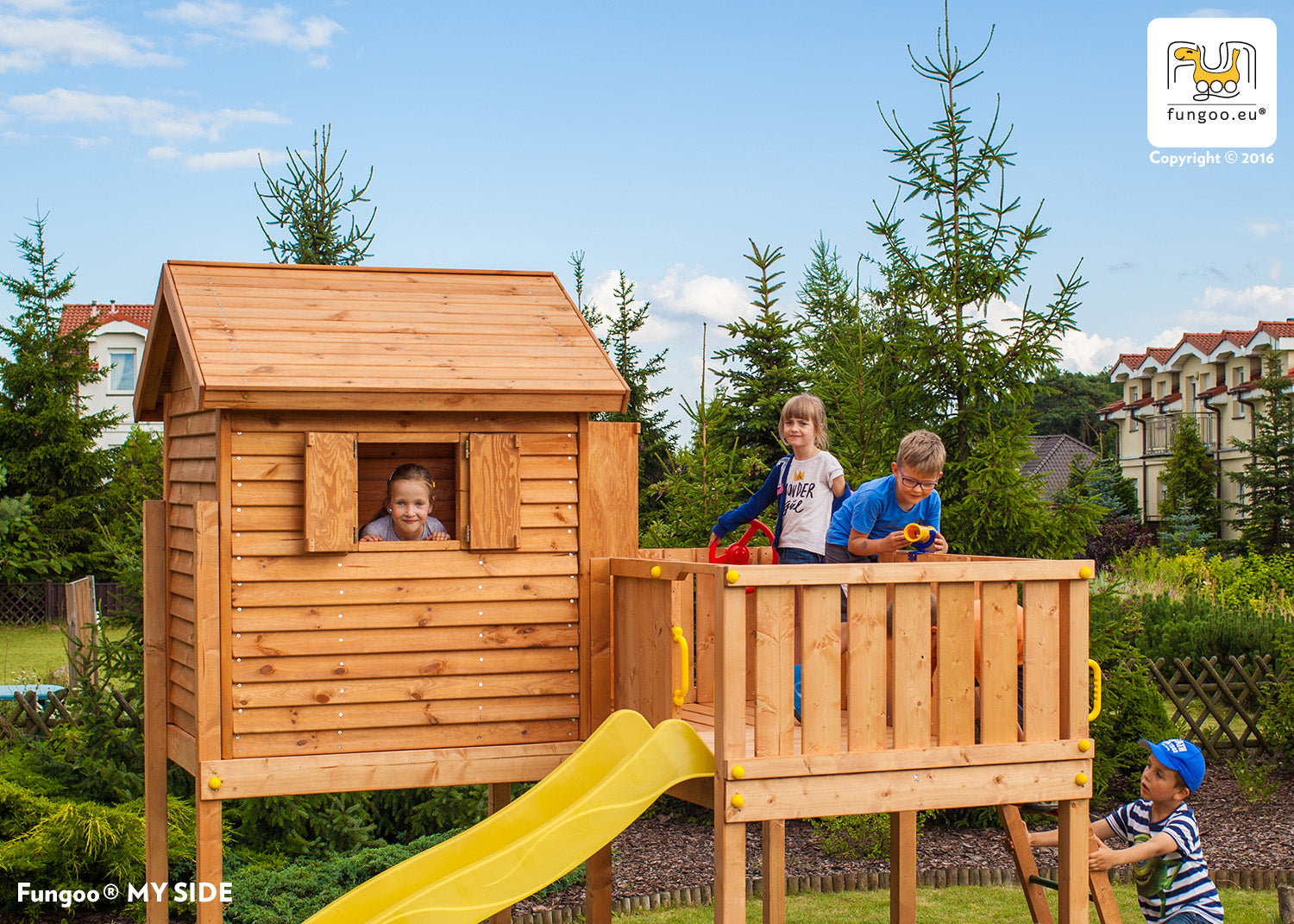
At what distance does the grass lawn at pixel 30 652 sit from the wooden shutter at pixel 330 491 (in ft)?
30.9

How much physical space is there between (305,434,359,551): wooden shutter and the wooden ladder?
3631 millimetres

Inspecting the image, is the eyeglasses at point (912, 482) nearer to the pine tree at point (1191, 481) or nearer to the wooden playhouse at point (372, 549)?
the wooden playhouse at point (372, 549)

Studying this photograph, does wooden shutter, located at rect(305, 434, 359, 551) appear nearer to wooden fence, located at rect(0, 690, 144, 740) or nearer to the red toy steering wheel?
the red toy steering wheel

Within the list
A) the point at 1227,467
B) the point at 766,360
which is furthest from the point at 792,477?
the point at 1227,467

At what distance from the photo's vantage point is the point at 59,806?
7.61 metres

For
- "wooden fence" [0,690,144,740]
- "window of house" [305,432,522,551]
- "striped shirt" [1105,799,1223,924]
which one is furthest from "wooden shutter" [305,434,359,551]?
"striped shirt" [1105,799,1223,924]

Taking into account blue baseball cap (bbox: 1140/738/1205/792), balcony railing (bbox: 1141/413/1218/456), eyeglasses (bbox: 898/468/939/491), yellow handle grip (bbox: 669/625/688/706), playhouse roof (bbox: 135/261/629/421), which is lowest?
blue baseball cap (bbox: 1140/738/1205/792)

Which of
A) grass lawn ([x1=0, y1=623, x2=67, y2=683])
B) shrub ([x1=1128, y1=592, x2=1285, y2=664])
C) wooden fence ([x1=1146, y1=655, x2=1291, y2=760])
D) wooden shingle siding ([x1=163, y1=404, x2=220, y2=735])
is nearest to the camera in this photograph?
wooden shingle siding ([x1=163, y1=404, x2=220, y2=735])

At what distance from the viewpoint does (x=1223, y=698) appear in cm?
1202

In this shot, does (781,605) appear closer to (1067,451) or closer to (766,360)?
(766,360)

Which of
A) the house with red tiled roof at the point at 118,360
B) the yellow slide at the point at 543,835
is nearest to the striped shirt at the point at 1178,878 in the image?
the yellow slide at the point at 543,835

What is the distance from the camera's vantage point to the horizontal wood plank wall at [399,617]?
562 centimetres

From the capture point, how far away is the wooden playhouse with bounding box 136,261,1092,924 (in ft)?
16.6

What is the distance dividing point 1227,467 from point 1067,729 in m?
36.5
